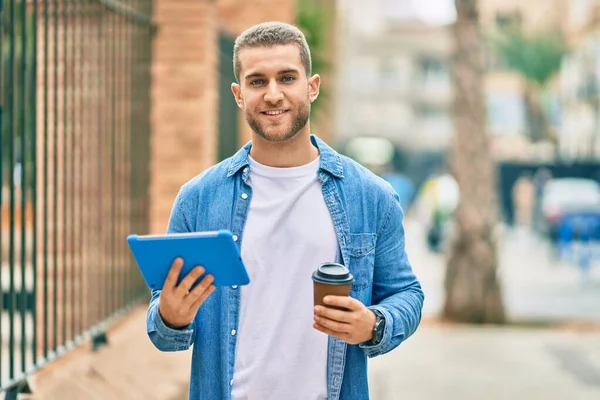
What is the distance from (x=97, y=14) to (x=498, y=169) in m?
25.7

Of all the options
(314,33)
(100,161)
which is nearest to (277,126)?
(100,161)

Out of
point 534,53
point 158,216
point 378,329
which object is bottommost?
point 534,53

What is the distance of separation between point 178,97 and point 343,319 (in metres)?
5.02

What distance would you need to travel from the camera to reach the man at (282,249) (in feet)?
7.96

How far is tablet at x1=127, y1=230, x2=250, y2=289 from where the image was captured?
2133 mm

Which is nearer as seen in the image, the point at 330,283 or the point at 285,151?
the point at 330,283

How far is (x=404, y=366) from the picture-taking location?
809 cm

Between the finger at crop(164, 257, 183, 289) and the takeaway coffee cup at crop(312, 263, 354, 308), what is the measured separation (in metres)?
0.33

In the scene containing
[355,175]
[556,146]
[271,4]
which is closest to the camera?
[355,175]

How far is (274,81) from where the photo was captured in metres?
2.40

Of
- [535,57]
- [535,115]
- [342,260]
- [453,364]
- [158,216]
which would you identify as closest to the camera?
[342,260]

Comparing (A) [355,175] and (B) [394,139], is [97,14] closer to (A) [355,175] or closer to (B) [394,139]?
(A) [355,175]

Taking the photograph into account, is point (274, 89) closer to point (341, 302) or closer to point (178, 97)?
point (341, 302)

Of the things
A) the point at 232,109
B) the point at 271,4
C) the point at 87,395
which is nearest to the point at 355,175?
the point at 87,395
